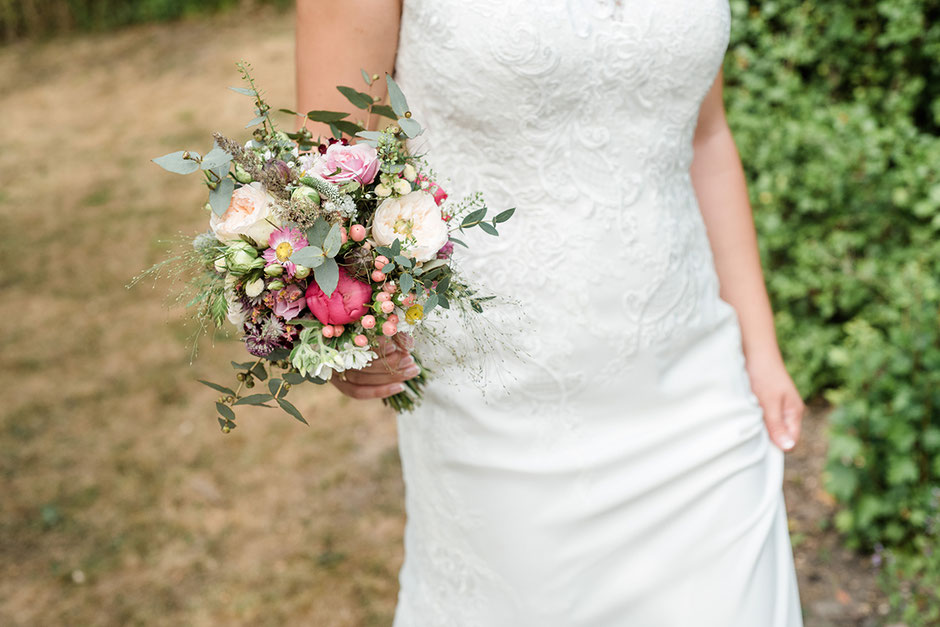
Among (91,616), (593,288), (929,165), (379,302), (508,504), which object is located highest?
(379,302)

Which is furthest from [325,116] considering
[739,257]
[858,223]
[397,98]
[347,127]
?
[858,223]

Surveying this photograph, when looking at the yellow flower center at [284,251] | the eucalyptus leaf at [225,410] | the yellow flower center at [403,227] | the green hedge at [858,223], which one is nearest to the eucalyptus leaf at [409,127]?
the yellow flower center at [403,227]

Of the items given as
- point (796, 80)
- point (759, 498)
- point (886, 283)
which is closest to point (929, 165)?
point (886, 283)

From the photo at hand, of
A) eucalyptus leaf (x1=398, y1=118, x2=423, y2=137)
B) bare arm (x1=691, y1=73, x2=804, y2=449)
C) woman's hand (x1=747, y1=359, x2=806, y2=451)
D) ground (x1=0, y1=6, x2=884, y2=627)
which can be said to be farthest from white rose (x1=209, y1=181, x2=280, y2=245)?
ground (x1=0, y1=6, x2=884, y2=627)

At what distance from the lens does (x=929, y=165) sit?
3238 mm

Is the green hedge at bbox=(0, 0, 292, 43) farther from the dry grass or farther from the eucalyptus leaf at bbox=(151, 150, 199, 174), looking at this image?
the eucalyptus leaf at bbox=(151, 150, 199, 174)

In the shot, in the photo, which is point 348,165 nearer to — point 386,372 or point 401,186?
point 401,186

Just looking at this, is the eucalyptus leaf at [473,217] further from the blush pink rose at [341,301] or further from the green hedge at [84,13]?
the green hedge at [84,13]

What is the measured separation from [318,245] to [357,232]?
2.5 inches

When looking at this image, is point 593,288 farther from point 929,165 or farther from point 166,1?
point 166,1

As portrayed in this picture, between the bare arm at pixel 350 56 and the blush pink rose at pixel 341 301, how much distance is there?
9.1 inches

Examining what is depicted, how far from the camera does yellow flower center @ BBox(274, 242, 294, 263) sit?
1.19 meters

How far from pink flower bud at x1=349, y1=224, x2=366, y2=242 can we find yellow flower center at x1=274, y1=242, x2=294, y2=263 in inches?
3.6

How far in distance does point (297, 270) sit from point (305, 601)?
2.54 m
